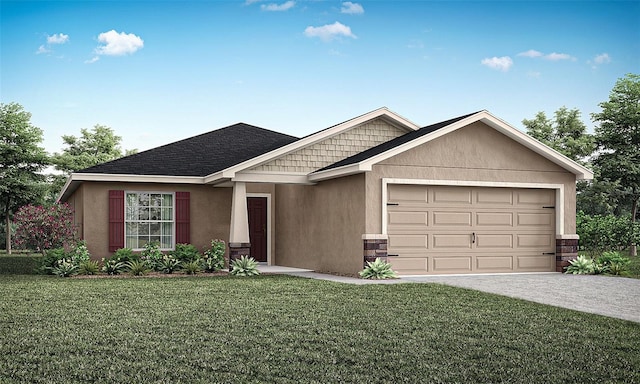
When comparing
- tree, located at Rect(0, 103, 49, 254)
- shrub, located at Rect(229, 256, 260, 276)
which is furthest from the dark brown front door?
tree, located at Rect(0, 103, 49, 254)

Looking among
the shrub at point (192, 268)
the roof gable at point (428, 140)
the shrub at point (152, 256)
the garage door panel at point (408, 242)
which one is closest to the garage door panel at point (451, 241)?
the garage door panel at point (408, 242)

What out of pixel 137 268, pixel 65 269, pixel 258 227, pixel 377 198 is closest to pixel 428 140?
pixel 377 198

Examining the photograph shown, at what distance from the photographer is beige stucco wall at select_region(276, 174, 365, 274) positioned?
1622 centimetres

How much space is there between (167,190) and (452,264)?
25.9 ft

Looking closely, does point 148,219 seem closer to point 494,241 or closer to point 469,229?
point 469,229

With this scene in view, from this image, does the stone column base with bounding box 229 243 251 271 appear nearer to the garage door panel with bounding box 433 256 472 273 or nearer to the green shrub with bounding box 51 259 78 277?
the green shrub with bounding box 51 259 78 277

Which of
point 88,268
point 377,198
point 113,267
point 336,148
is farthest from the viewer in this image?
point 336,148

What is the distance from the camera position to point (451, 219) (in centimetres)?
1661

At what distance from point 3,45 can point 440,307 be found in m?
25.2

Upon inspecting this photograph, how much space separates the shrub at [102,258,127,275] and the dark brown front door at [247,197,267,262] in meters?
4.62

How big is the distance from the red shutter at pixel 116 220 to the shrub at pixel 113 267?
100 centimetres

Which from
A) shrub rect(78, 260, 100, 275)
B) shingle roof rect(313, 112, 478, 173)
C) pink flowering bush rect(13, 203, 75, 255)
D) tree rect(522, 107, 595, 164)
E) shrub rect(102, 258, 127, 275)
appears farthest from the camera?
tree rect(522, 107, 595, 164)

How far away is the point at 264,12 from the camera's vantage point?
25688mm

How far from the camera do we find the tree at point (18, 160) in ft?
113
